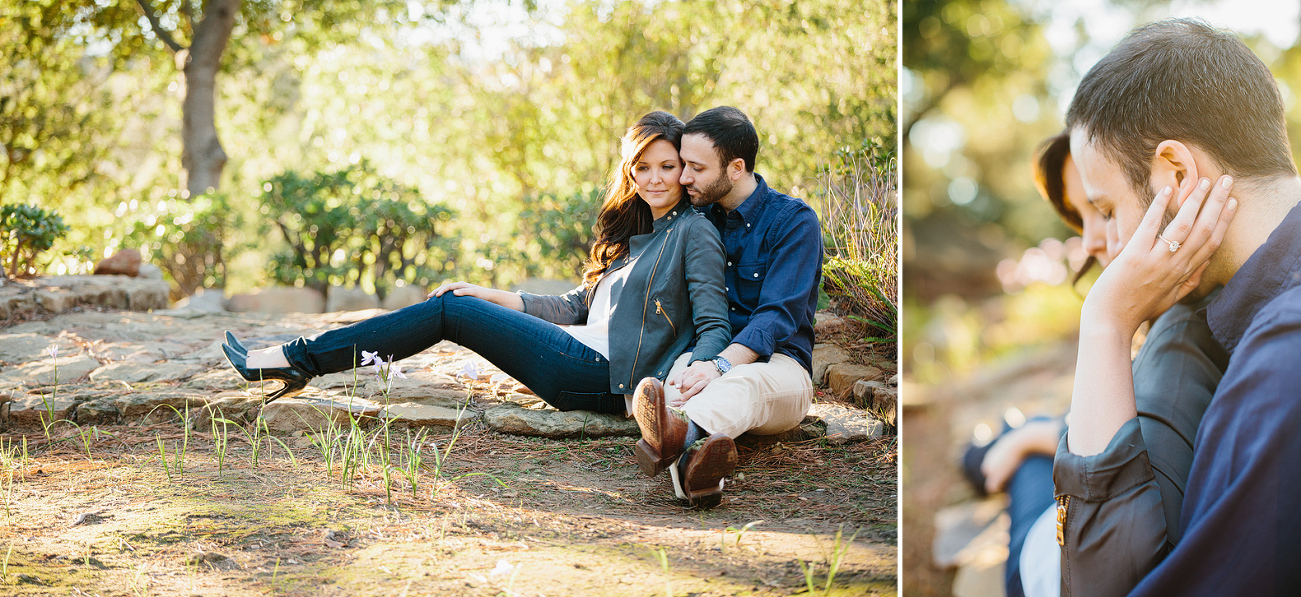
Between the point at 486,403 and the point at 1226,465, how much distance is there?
2.00 m

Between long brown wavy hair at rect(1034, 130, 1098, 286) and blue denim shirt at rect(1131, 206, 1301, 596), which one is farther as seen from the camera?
long brown wavy hair at rect(1034, 130, 1098, 286)

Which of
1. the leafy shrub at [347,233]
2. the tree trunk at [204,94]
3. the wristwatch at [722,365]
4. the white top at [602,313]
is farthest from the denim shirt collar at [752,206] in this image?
the tree trunk at [204,94]

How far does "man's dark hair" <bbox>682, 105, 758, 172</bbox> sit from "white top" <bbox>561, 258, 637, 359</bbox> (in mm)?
430

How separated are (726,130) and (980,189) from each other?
1.13 metres

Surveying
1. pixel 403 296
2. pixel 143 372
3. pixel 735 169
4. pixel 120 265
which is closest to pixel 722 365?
pixel 735 169

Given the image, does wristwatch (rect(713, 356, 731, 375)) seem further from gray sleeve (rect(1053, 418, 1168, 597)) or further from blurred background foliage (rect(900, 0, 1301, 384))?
gray sleeve (rect(1053, 418, 1168, 597))

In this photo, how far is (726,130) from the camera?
202 cm

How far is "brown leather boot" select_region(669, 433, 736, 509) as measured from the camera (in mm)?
1533

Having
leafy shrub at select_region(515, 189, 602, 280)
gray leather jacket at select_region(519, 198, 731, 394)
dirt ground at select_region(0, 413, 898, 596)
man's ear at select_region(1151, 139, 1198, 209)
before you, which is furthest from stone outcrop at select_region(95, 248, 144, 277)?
man's ear at select_region(1151, 139, 1198, 209)

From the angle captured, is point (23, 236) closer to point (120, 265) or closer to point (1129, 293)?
point (120, 265)

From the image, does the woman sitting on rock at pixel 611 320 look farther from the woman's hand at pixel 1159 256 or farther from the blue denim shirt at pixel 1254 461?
the blue denim shirt at pixel 1254 461

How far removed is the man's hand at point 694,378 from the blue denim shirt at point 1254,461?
975 millimetres

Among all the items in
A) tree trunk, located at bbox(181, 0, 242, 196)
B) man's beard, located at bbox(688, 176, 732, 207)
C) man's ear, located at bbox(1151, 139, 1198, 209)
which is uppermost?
tree trunk, located at bbox(181, 0, 242, 196)

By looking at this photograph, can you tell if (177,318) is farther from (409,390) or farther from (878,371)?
(878,371)
